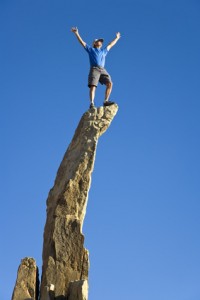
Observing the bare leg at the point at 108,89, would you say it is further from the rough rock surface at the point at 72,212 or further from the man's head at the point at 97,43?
the man's head at the point at 97,43

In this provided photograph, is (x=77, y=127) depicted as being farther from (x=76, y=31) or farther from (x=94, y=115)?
(x=76, y=31)

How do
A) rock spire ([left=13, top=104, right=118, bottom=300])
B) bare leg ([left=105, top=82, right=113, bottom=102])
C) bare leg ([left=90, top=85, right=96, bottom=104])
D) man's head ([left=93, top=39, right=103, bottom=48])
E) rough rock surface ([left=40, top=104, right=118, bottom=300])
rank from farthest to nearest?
man's head ([left=93, top=39, right=103, bottom=48]), bare leg ([left=105, top=82, right=113, bottom=102]), bare leg ([left=90, top=85, right=96, bottom=104]), rough rock surface ([left=40, top=104, right=118, bottom=300]), rock spire ([left=13, top=104, right=118, bottom=300])

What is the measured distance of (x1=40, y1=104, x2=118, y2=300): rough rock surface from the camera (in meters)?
17.3

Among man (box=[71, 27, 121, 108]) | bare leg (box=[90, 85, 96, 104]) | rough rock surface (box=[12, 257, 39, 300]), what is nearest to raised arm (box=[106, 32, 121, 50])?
man (box=[71, 27, 121, 108])

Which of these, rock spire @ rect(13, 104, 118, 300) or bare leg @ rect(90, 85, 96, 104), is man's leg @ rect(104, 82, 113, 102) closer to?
bare leg @ rect(90, 85, 96, 104)

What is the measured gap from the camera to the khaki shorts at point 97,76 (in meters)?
20.0

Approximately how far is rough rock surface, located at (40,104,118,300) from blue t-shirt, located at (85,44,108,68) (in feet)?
5.47

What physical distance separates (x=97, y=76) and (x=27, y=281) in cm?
704

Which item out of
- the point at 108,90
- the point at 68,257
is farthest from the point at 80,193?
the point at 108,90

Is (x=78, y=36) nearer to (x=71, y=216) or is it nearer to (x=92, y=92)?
(x=92, y=92)

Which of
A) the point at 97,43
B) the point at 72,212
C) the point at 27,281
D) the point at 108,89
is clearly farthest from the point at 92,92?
the point at 27,281

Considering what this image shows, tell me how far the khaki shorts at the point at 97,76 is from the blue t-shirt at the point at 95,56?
0.58ft

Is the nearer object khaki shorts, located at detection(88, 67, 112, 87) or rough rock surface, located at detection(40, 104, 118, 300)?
rough rock surface, located at detection(40, 104, 118, 300)

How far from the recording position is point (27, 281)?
57.8ft
